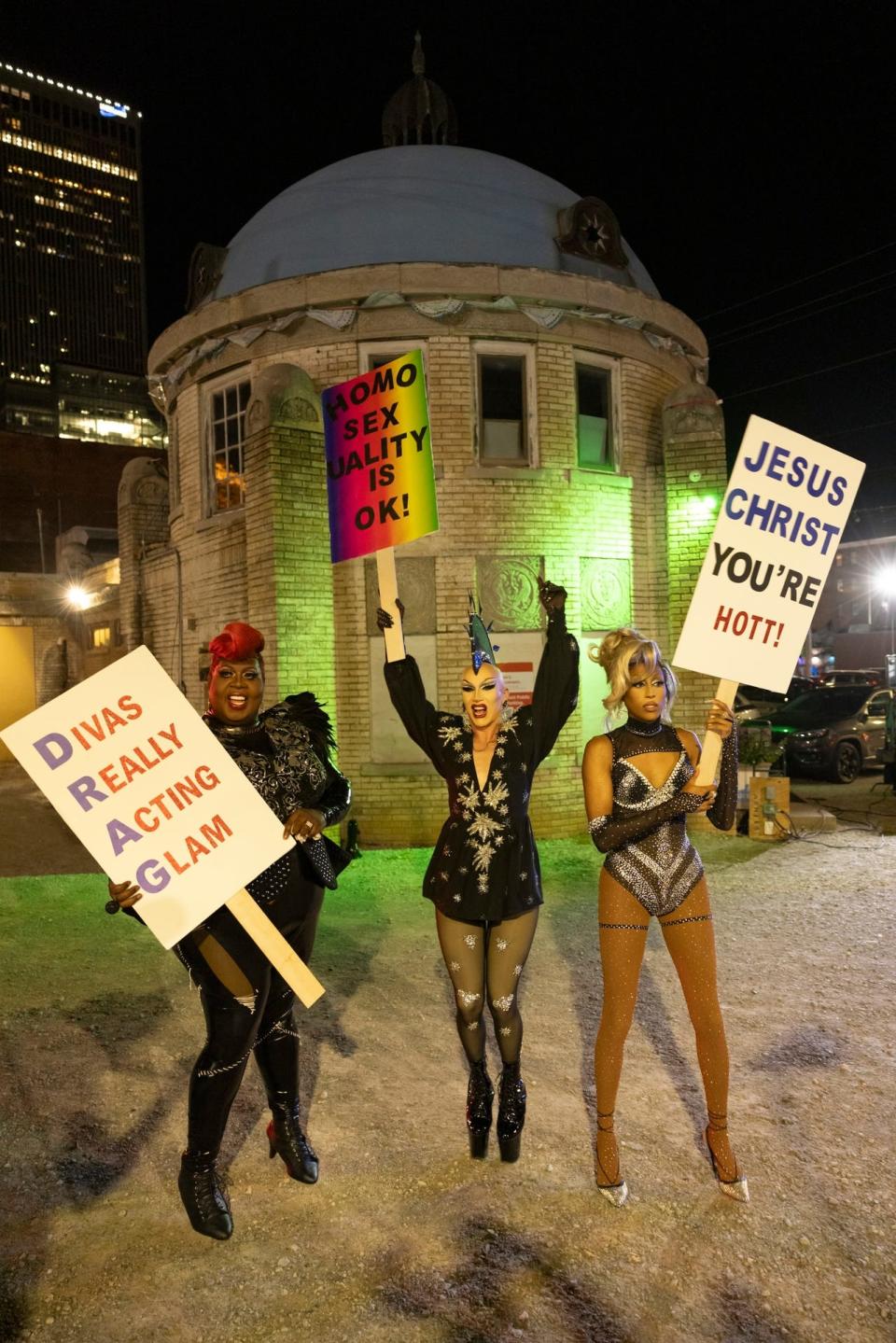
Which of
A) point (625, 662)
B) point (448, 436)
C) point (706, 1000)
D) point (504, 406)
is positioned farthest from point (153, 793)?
point (504, 406)

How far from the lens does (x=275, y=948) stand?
318 centimetres

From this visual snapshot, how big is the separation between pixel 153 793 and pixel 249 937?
674 mm

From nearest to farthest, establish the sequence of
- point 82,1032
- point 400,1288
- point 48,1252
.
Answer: point 400,1288 → point 48,1252 → point 82,1032

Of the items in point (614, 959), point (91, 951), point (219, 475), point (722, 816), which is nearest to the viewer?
point (614, 959)

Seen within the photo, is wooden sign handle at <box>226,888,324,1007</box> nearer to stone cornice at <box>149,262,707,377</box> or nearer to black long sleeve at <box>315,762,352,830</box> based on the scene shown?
black long sleeve at <box>315,762,352,830</box>

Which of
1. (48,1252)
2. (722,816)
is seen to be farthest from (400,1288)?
(722,816)

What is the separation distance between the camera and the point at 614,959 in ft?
11.2

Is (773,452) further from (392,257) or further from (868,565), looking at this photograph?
(868,565)

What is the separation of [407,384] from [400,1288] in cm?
394

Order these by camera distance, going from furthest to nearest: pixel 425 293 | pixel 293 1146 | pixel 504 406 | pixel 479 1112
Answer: pixel 504 406 < pixel 425 293 < pixel 479 1112 < pixel 293 1146

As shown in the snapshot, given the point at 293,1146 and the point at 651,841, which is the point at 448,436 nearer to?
the point at 651,841

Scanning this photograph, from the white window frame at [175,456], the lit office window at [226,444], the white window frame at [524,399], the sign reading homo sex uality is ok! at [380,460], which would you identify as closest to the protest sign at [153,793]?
the sign reading homo sex uality is ok! at [380,460]

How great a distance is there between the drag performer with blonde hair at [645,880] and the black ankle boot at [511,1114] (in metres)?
0.40

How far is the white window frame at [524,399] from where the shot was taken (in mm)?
10961
